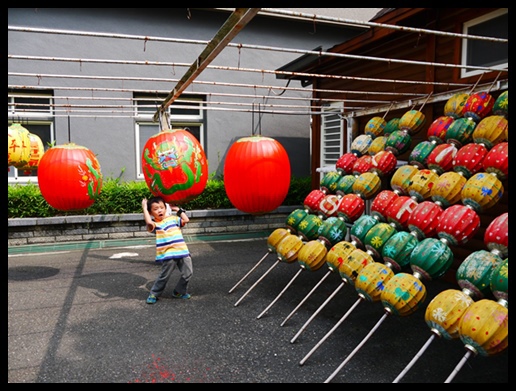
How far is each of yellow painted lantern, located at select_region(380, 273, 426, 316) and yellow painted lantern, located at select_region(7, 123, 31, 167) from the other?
5.50 m

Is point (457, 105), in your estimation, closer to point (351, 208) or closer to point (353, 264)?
point (351, 208)

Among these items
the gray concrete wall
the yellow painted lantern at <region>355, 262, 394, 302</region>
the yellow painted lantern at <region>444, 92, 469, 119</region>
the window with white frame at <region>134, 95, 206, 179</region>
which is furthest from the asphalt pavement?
the window with white frame at <region>134, 95, 206, 179</region>

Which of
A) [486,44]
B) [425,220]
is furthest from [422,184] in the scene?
[486,44]

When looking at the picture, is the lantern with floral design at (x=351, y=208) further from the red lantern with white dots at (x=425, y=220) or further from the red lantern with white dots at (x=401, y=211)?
the red lantern with white dots at (x=425, y=220)

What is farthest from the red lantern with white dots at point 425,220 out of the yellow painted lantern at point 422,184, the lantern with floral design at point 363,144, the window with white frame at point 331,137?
the window with white frame at point 331,137

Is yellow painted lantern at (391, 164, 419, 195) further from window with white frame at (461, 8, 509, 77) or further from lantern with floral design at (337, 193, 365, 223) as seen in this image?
window with white frame at (461, 8, 509, 77)

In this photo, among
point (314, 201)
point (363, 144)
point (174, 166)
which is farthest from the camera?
point (363, 144)

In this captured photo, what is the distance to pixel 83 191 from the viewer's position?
16.5ft

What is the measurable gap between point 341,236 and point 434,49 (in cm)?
359

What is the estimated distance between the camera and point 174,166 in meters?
4.45

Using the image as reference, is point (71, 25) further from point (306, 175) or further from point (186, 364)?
point (186, 364)

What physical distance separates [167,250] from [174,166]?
1.46m

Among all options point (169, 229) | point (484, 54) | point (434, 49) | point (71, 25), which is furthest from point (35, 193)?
point (484, 54)

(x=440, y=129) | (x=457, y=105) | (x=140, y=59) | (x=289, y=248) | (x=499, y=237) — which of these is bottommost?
(x=289, y=248)
